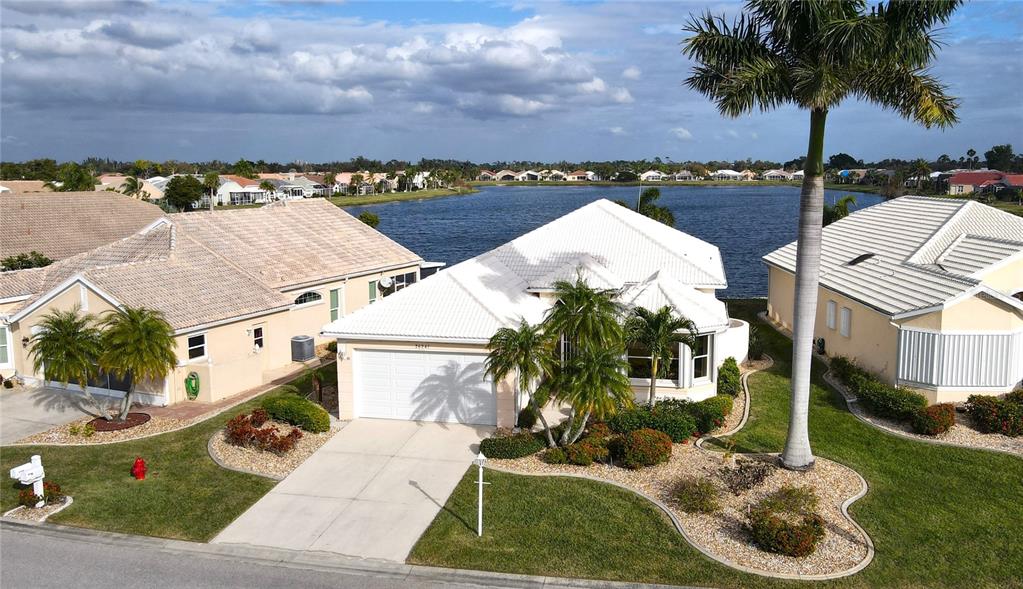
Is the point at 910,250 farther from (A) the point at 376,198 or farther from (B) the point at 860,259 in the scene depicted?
(A) the point at 376,198

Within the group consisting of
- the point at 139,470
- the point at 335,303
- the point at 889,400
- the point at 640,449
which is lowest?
the point at 139,470

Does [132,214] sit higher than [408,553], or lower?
higher

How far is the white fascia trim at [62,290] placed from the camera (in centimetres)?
2317

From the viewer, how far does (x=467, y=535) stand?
15.0m

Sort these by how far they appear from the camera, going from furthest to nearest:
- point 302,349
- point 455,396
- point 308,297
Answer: point 308,297 → point 302,349 → point 455,396

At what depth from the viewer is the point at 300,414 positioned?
20422 mm

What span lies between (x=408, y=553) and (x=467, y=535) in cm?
126

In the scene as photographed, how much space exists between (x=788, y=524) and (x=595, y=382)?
5040 millimetres

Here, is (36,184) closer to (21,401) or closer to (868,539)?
(21,401)

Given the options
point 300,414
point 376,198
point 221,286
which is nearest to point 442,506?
point 300,414

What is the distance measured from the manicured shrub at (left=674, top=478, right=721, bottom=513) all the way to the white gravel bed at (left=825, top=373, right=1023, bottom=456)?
7301mm

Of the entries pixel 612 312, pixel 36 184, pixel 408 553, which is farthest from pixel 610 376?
pixel 36 184

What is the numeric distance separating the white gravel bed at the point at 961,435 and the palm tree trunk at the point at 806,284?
4.32 meters

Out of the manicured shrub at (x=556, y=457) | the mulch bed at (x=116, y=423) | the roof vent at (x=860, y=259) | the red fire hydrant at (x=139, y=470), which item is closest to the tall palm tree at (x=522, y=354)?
the manicured shrub at (x=556, y=457)
